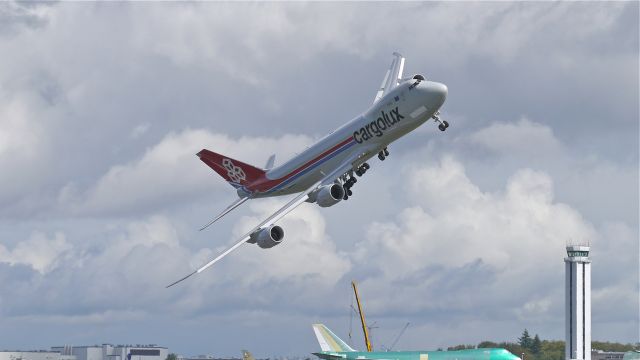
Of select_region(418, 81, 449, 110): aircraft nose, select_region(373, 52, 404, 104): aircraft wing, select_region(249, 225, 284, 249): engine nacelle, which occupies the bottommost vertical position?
select_region(249, 225, 284, 249): engine nacelle

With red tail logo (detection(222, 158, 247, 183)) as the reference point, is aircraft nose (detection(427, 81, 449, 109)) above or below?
above

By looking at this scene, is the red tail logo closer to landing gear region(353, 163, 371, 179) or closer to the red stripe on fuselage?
the red stripe on fuselage

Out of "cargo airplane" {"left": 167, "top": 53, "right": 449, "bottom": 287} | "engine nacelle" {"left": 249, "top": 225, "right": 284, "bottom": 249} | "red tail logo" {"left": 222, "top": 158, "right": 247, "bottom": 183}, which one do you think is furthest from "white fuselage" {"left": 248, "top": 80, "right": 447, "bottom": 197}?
"engine nacelle" {"left": 249, "top": 225, "right": 284, "bottom": 249}

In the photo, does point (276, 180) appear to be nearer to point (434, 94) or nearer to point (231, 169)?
point (231, 169)

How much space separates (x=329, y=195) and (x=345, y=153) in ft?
24.9

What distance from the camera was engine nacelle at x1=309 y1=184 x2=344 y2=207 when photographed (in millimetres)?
134375

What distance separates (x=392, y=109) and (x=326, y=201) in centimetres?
1279

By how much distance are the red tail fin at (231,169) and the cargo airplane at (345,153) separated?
10.2 feet

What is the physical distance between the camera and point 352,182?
139125mm

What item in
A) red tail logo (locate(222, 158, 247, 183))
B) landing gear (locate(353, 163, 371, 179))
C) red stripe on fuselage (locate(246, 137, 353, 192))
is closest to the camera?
landing gear (locate(353, 163, 371, 179))

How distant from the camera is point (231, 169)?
162 meters

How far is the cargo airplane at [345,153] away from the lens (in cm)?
13050

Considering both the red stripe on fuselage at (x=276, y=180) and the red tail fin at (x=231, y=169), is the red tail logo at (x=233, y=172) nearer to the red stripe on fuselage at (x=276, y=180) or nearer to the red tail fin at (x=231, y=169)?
the red tail fin at (x=231, y=169)

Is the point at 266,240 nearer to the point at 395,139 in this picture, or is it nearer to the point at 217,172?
the point at 395,139
